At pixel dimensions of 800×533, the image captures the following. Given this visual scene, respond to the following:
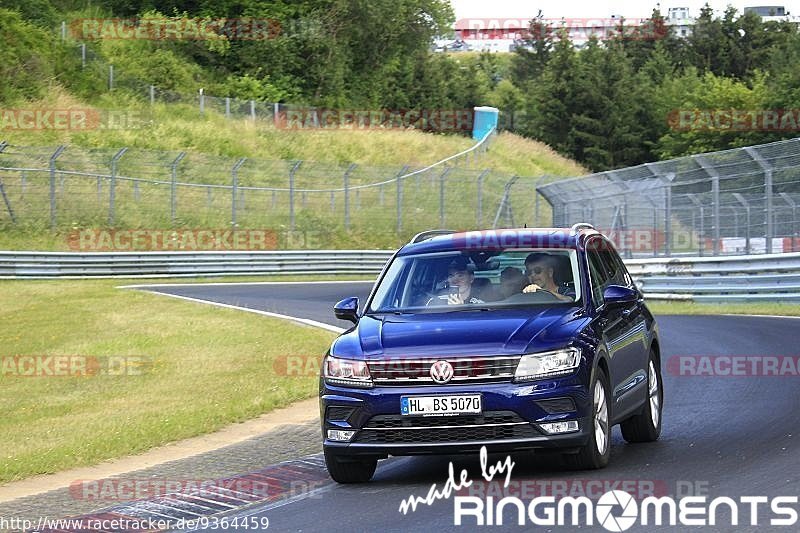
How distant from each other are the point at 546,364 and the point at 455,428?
0.71 meters

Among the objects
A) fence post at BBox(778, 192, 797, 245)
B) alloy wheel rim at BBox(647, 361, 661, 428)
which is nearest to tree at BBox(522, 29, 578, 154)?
fence post at BBox(778, 192, 797, 245)

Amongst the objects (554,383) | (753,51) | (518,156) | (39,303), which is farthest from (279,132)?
(753,51)

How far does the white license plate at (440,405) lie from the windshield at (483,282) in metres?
1.21

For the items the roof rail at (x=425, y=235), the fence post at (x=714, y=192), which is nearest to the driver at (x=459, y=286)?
the roof rail at (x=425, y=235)

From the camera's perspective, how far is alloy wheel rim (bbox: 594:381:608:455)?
29.8 feet

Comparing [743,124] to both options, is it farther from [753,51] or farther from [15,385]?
[15,385]

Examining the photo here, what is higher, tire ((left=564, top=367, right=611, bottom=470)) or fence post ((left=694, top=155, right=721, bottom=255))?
tire ((left=564, top=367, right=611, bottom=470))

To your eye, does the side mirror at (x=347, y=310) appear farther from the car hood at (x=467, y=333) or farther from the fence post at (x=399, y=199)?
the fence post at (x=399, y=199)

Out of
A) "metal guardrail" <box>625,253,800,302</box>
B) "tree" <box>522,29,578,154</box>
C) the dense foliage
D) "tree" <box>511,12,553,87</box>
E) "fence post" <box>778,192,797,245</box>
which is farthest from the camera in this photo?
"tree" <box>511,12,553,87</box>

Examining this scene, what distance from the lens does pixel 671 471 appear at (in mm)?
9109

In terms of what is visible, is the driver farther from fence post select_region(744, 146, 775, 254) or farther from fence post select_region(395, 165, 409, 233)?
fence post select_region(395, 165, 409, 233)

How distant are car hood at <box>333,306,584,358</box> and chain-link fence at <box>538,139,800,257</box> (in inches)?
702

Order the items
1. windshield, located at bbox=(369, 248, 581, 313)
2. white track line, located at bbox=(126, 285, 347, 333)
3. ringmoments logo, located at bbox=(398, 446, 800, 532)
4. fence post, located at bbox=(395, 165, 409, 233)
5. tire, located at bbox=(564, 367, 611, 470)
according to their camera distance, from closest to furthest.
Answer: ringmoments logo, located at bbox=(398, 446, 800, 532)
tire, located at bbox=(564, 367, 611, 470)
windshield, located at bbox=(369, 248, 581, 313)
white track line, located at bbox=(126, 285, 347, 333)
fence post, located at bbox=(395, 165, 409, 233)

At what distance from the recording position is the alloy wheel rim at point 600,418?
907 cm
